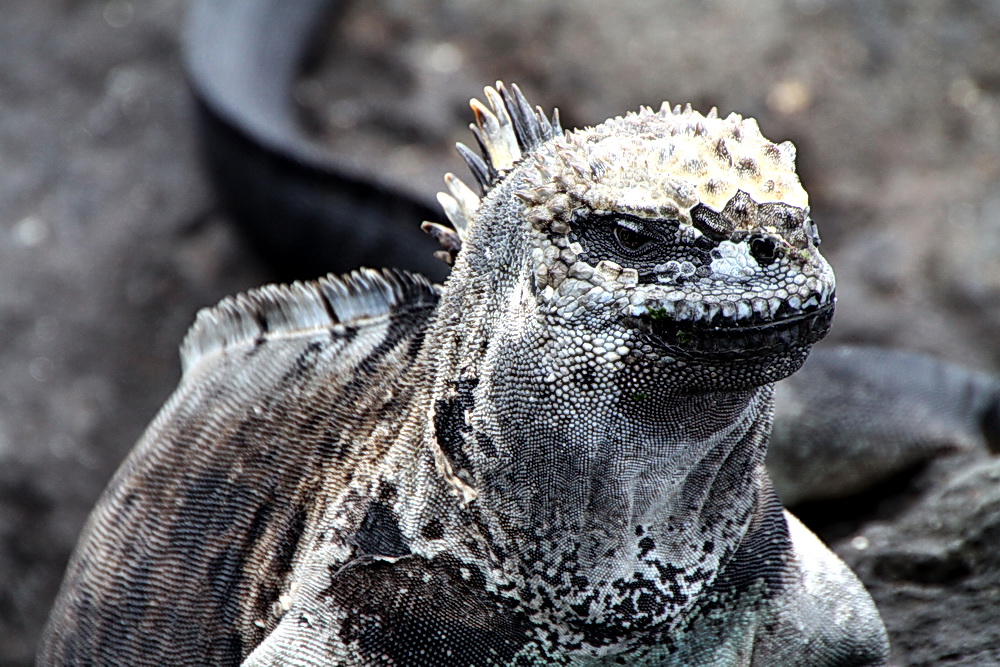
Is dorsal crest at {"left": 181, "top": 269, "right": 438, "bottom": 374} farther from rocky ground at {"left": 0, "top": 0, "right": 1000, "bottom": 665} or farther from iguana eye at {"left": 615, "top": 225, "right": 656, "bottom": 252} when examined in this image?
rocky ground at {"left": 0, "top": 0, "right": 1000, "bottom": 665}

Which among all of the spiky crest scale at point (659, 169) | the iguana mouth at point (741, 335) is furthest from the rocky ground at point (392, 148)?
the iguana mouth at point (741, 335)

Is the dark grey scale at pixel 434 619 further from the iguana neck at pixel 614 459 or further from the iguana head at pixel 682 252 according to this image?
the iguana head at pixel 682 252

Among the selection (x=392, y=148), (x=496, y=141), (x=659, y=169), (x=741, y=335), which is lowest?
(x=741, y=335)

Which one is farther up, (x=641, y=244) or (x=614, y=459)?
(x=641, y=244)

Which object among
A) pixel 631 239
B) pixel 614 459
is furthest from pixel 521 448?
pixel 631 239

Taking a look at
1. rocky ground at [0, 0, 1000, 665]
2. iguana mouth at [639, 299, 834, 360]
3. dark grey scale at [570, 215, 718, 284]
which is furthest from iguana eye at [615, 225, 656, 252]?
rocky ground at [0, 0, 1000, 665]

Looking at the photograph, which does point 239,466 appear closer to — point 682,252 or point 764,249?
point 682,252
